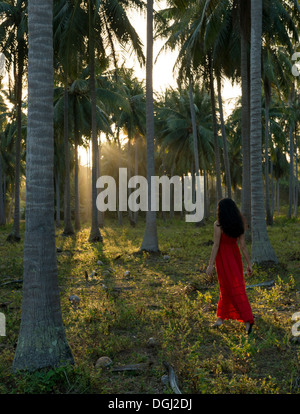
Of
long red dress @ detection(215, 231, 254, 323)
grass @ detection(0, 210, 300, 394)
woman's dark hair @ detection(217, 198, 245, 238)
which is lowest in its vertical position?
grass @ detection(0, 210, 300, 394)

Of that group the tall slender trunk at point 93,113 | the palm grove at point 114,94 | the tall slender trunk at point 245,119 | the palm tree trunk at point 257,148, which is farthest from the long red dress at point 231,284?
the tall slender trunk at point 93,113

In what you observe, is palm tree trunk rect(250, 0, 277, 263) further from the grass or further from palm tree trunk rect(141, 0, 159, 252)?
palm tree trunk rect(141, 0, 159, 252)

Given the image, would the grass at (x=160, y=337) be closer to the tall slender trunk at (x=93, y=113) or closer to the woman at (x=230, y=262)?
the woman at (x=230, y=262)

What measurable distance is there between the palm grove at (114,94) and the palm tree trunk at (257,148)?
0.02m

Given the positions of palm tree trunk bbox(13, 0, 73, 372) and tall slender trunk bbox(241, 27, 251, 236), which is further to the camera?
tall slender trunk bbox(241, 27, 251, 236)

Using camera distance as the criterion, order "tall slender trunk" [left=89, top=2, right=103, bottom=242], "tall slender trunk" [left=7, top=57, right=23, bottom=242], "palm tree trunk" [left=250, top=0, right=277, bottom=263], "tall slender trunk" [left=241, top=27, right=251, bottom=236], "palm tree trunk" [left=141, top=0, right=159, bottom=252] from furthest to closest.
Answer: "tall slender trunk" [left=7, top=57, right=23, bottom=242] → "tall slender trunk" [left=89, top=2, right=103, bottom=242] → "tall slender trunk" [left=241, top=27, right=251, bottom=236] → "palm tree trunk" [left=141, top=0, right=159, bottom=252] → "palm tree trunk" [left=250, top=0, right=277, bottom=263]

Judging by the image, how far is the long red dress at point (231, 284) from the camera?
5188 millimetres

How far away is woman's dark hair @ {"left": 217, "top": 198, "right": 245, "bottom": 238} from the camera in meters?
5.25

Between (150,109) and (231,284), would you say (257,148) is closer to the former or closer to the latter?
(150,109)

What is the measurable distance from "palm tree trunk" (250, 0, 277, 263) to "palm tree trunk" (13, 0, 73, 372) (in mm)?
6543

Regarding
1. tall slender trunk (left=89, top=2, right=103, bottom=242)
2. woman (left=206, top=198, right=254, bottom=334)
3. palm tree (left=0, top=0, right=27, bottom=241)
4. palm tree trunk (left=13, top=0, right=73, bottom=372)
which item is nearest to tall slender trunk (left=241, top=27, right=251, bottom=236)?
tall slender trunk (left=89, top=2, right=103, bottom=242)

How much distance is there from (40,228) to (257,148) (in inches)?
272

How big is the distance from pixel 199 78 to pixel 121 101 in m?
5.19
